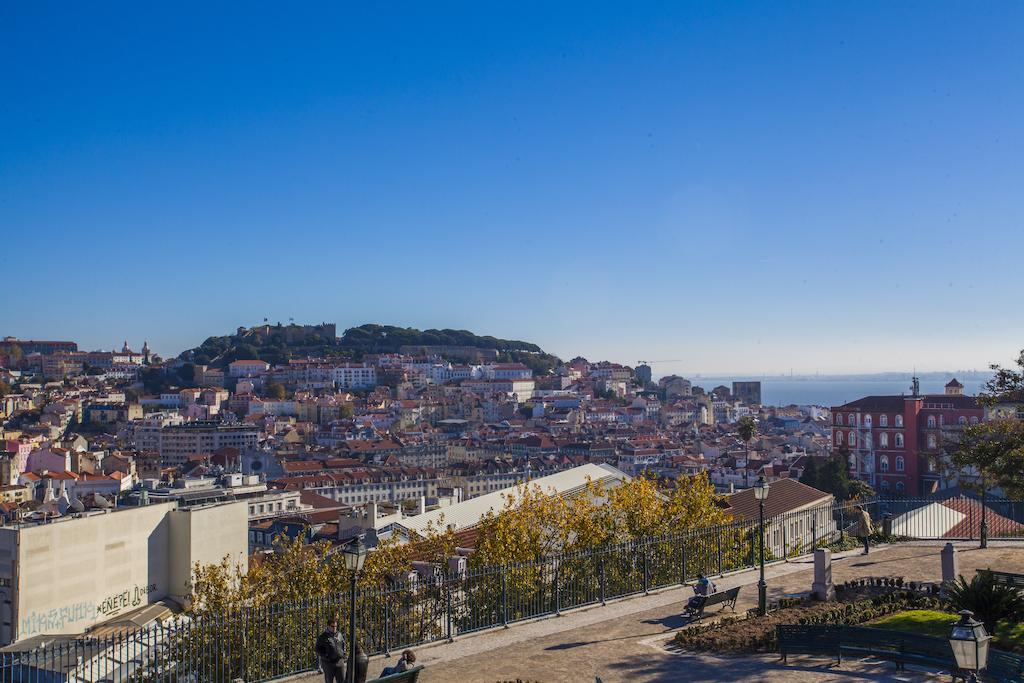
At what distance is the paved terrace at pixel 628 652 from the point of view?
1080 cm

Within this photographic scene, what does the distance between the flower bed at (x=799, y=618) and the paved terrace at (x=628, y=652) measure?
0.38 meters

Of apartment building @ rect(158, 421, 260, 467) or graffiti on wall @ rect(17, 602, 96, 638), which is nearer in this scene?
graffiti on wall @ rect(17, 602, 96, 638)

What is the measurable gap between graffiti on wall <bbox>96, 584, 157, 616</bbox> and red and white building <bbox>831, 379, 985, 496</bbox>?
48.7 meters

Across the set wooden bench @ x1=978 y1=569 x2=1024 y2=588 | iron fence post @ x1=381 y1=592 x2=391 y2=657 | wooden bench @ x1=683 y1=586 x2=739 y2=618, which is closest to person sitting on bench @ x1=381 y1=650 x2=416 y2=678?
iron fence post @ x1=381 y1=592 x2=391 y2=657

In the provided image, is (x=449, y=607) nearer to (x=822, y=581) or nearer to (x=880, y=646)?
(x=880, y=646)

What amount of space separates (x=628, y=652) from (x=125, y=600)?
20.0 m

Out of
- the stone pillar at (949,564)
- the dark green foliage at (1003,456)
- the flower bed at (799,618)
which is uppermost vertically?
the dark green foliage at (1003,456)

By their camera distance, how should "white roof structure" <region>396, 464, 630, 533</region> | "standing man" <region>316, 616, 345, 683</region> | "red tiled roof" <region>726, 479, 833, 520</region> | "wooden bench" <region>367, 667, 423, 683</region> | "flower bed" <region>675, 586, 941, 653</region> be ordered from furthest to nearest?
"white roof structure" <region>396, 464, 630, 533</region>, "red tiled roof" <region>726, 479, 833, 520</region>, "flower bed" <region>675, 586, 941, 653</region>, "standing man" <region>316, 616, 345, 683</region>, "wooden bench" <region>367, 667, 423, 683</region>

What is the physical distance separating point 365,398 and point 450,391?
1773cm

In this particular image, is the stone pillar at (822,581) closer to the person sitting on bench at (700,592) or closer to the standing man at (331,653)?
the person sitting on bench at (700,592)

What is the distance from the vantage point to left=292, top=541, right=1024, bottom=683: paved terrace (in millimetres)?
10797

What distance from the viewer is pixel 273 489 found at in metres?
78.1

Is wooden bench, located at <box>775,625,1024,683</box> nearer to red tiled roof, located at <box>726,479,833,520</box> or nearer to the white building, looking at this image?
red tiled roof, located at <box>726,479,833,520</box>

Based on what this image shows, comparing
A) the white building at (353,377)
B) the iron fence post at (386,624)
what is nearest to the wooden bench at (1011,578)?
the iron fence post at (386,624)
